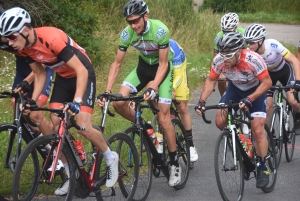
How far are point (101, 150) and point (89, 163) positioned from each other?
23 centimetres

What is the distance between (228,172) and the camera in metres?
6.91

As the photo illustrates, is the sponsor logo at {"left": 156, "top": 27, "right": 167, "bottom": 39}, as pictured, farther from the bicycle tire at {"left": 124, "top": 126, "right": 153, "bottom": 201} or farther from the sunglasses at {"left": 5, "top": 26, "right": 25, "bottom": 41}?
the sunglasses at {"left": 5, "top": 26, "right": 25, "bottom": 41}

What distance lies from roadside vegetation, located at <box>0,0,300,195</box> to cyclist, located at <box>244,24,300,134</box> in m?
2.31

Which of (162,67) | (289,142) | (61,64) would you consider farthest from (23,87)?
(289,142)

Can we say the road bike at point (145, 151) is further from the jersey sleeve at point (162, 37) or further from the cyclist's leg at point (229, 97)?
the jersey sleeve at point (162, 37)

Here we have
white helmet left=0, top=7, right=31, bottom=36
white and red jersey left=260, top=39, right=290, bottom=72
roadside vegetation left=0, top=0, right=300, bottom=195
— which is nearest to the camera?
white helmet left=0, top=7, right=31, bottom=36

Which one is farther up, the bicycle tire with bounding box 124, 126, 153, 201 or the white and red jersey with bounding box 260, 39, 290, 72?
the white and red jersey with bounding box 260, 39, 290, 72

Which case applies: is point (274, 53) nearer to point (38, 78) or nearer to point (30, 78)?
point (30, 78)

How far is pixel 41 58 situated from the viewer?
6.11 meters

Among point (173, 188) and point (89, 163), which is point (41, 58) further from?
point (173, 188)

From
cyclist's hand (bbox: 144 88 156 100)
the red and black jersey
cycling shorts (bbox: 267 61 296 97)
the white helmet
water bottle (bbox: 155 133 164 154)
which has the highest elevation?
the white helmet

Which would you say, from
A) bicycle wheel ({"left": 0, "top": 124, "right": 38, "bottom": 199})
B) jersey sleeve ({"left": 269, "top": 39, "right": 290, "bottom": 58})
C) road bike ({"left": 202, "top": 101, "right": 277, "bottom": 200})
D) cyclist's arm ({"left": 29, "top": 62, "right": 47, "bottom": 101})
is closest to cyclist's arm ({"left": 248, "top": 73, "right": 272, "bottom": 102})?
road bike ({"left": 202, "top": 101, "right": 277, "bottom": 200})

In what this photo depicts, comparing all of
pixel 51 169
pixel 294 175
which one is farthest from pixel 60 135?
pixel 294 175

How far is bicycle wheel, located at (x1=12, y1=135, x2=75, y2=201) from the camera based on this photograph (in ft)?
18.2
